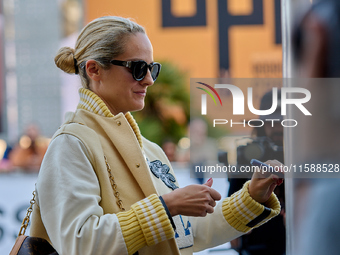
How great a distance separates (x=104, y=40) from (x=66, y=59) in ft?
0.55

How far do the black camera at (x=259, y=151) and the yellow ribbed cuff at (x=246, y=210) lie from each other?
0.12 metres

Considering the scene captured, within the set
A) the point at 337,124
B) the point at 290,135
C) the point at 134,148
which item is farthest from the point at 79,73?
the point at 337,124

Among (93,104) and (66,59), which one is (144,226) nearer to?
(93,104)

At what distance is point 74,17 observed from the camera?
35.7 feet

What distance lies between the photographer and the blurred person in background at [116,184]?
1078 millimetres

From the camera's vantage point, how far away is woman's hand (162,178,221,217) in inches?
44.5

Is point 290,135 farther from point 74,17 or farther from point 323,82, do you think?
point 74,17

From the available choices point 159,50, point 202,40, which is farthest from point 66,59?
point 159,50

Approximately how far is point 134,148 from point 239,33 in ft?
32.9

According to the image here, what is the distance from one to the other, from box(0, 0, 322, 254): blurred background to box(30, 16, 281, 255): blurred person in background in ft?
26.7

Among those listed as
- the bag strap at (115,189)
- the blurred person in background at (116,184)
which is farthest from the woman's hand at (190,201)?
the bag strap at (115,189)

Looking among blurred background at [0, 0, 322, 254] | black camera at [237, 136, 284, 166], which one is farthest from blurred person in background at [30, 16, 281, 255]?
blurred background at [0, 0, 322, 254]

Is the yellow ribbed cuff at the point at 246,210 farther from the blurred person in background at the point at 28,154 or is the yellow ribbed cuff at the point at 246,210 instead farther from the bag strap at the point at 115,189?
the blurred person in background at the point at 28,154

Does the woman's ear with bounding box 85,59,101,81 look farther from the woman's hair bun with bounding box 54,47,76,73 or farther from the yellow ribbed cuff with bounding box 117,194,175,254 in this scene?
the yellow ribbed cuff with bounding box 117,194,175,254
